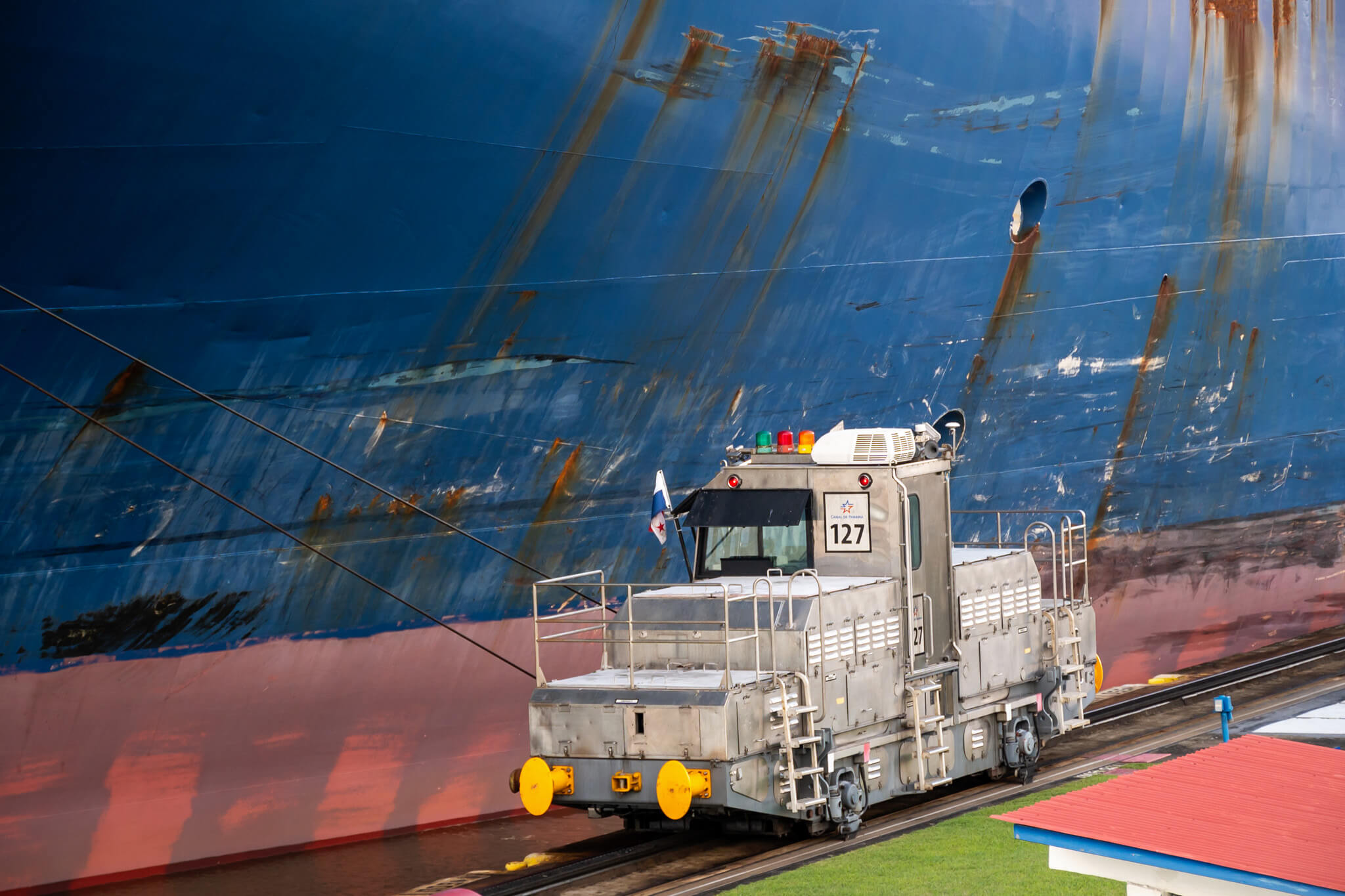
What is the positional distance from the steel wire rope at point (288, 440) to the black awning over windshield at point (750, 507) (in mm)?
1093

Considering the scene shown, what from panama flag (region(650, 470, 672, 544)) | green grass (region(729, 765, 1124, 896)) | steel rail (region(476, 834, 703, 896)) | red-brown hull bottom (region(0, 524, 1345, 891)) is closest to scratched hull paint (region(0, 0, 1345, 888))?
red-brown hull bottom (region(0, 524, 1345, 891))

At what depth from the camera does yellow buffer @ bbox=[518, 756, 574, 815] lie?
10117 millimetres

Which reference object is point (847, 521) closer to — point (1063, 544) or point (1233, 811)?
point (1063, 544)

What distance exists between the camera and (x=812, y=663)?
35.2 ft

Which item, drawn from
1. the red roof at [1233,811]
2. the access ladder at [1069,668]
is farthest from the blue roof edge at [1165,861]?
the access ladder at [1069,668]

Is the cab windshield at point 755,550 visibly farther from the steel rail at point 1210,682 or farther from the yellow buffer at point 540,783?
the steel rail at point 1210,682

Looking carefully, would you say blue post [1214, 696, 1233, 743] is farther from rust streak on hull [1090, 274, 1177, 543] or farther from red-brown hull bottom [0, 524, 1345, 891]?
rust streak on hull [1090, 274, 1177, 543]

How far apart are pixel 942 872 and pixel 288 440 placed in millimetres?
6143

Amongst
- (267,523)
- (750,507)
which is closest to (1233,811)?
(750,507)

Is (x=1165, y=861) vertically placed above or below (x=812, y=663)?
below

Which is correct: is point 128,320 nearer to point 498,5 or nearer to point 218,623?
point 218,623

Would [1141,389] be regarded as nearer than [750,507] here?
No

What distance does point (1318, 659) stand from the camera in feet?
61.9

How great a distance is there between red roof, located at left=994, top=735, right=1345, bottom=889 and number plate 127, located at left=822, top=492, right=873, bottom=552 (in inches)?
180
